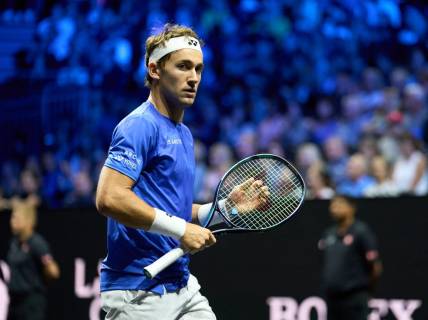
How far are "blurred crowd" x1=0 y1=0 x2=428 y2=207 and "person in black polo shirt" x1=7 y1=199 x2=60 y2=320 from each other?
72 cm

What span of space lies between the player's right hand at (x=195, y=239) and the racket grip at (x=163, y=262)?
43 mm

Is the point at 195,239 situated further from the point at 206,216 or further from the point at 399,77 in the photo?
the point at 399,77

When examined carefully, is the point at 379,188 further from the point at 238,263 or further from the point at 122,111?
the point at 122,111

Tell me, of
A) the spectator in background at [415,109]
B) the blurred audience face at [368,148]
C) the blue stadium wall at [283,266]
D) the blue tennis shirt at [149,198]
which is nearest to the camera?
the blue tennis shirt at [149,198]

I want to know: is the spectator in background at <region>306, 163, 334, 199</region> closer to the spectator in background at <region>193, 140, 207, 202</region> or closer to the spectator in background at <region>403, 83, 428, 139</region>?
the spectator in background at <region>403, 83, 428, 139</region>

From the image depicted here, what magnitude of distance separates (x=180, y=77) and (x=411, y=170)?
5.13 m

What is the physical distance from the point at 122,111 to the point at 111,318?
854cm

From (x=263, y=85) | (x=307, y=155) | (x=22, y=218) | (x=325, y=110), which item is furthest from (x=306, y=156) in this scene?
(x=22, y=218)

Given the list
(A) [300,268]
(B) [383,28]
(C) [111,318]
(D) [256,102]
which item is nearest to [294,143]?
(D) [256,102]

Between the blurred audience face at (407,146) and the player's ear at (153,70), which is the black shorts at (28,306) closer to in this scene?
the blurred audience face at (407,146)

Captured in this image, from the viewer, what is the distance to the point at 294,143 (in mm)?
10070

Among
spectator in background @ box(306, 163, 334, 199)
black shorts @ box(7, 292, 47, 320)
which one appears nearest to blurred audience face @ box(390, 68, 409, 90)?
spectator in background @ box(306, 163, 334, 199)

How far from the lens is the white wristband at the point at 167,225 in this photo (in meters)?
3.59

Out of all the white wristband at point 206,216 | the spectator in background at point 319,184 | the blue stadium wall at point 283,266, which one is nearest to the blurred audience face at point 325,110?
the spectator in background at point 319,184
